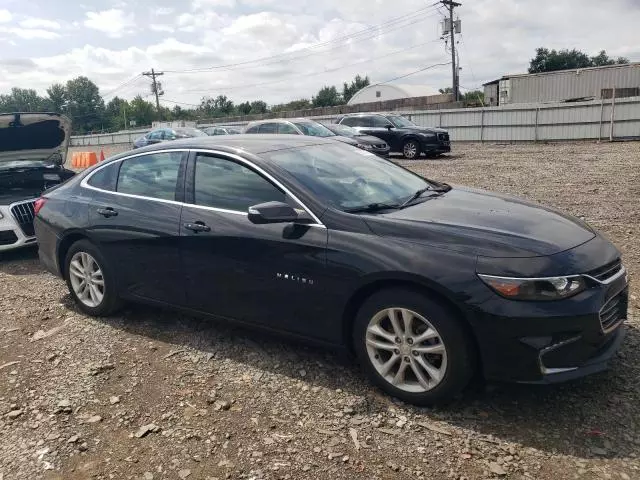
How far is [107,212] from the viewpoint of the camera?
461 centimetres

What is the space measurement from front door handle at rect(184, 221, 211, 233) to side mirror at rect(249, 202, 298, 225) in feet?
1.82

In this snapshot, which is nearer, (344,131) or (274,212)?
(274,212)

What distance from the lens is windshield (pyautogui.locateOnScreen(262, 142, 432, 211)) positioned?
3.72m

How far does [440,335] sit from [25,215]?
19.1ft

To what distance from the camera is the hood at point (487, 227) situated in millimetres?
3072

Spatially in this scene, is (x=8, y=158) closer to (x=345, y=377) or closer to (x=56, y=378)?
(x=56, y=378)

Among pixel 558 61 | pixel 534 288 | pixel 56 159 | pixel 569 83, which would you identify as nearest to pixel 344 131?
pixel 56 159

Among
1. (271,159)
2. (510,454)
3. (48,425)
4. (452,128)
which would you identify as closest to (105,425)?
(48,425)

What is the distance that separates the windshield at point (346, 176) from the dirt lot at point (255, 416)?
1.17m

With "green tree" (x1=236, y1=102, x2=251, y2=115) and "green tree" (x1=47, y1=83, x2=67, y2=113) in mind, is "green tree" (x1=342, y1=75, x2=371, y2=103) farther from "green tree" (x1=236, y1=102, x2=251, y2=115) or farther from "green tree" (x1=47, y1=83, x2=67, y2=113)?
"green tree" (x1=47, y1=83, x2=67, y2=113)

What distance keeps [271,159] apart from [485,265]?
1727 mm

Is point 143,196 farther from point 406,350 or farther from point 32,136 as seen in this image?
point 32,136

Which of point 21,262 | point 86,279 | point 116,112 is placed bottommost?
point 21,262

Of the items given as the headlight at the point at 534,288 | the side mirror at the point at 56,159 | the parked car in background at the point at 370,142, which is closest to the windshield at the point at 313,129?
the parked car in background at the point at 370,142
